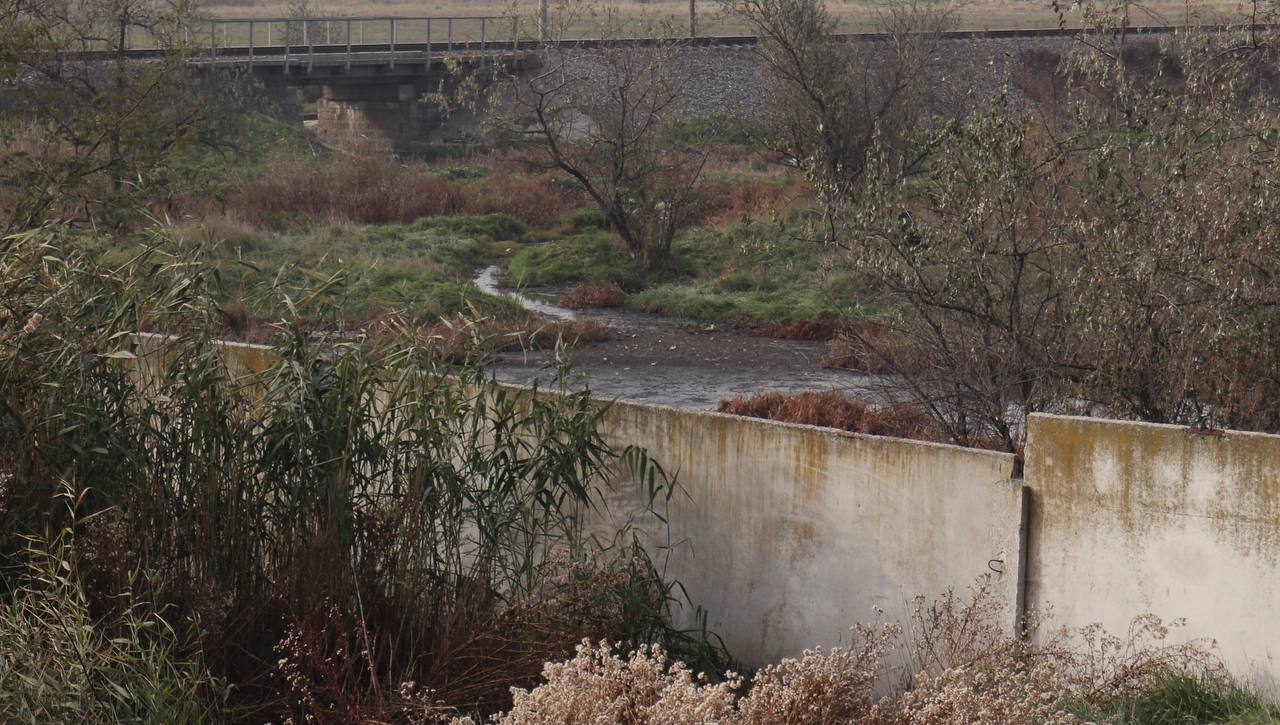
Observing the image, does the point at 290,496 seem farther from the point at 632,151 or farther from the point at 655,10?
the point at 655,10

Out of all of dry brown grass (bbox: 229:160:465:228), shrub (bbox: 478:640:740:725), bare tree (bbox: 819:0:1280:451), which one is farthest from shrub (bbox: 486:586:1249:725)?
dry brown grass (bbox: 229:160:465:228)

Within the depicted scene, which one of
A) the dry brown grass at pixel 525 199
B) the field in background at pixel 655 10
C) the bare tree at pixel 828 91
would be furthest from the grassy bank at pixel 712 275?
the field in background at pixel 655 10

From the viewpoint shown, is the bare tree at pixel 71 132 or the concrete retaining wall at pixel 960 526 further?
the bare tree at pixel 71 132

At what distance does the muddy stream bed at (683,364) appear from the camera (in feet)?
45.3

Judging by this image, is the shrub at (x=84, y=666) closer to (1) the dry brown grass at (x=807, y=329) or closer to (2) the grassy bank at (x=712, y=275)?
(1) the dry brown grass at (x=807, y=329)

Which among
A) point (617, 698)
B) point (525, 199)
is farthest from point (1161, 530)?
point (525, 199)

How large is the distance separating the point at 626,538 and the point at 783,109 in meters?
16.9

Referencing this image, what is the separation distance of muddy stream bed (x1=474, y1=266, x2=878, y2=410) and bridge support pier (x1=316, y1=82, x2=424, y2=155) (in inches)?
1049

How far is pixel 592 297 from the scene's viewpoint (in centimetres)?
1902

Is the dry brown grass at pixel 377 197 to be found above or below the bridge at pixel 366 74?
below

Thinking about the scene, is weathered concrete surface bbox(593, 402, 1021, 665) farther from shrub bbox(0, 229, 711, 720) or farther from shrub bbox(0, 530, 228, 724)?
shrub bbox(0, 530, 228, 724)

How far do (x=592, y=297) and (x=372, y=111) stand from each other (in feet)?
87.9

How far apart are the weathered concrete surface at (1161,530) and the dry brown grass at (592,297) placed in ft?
41.8

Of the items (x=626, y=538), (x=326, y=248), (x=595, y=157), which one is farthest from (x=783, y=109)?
(x=626, y=538)
